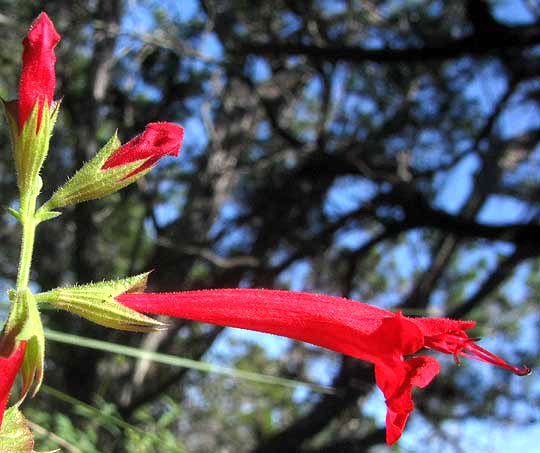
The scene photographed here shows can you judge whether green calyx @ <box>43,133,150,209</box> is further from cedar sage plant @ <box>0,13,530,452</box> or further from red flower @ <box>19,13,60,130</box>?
red flower @ <box>19,13,60,130</box>

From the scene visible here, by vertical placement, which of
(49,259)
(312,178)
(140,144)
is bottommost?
(49,259)

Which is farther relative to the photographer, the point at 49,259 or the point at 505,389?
the point at 505,389

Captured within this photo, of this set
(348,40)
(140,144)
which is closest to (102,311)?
(140,144)

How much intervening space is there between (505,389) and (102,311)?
23.4 feet

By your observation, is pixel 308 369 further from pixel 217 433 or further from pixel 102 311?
pixel 102 311

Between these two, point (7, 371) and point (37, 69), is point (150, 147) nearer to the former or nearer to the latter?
point (37, 69)

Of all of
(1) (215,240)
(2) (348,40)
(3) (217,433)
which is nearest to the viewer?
(1) (215,240)

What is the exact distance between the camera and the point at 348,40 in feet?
19.7

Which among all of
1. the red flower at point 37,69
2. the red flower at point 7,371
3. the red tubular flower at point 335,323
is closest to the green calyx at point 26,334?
the red flower at point 7,371

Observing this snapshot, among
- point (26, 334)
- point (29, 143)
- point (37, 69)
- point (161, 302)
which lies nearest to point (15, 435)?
point (26, 334)

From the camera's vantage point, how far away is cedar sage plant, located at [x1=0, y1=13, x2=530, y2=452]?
0.77m

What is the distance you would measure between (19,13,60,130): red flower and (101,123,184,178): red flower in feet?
0.37

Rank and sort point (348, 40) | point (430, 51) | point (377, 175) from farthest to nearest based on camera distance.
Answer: point (348, 40), point (377, 175), point (430, 51)

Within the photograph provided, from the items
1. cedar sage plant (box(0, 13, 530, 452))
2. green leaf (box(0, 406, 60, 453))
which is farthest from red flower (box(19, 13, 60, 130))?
green leaf (box(0, 406, 60, 453))
